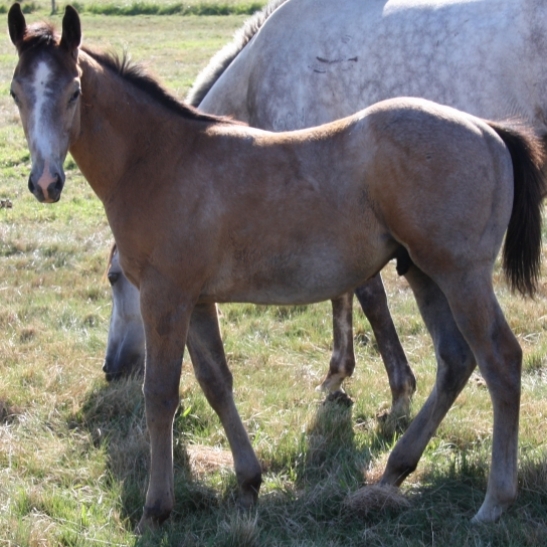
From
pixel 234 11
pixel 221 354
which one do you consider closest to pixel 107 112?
pixel 221 354

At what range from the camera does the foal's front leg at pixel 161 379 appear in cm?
329

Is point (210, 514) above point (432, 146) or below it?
below

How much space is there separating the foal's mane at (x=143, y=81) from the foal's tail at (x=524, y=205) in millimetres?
1283

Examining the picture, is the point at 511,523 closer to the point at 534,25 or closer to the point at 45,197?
the point at 45,197

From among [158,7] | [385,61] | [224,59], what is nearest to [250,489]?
[385,61]

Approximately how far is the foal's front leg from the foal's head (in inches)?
23.7

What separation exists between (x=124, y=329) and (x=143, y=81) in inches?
71.4

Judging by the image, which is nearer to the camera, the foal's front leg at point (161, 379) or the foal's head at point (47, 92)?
the foal's head at point (47, 92)

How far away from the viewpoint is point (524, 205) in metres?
3.36

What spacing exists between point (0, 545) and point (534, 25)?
3824 millimetres

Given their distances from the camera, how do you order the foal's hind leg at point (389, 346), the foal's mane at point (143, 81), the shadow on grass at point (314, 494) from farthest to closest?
1. the foal's hind leg at point (389, 346)
2. the foal's mane at point (143, 81)
3. the shadow on grass at point (314, 494)

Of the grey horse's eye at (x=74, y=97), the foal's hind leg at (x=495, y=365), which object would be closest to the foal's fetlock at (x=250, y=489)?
the foal's hind leg at (x=495, y=365)

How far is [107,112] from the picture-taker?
3463 millimetres

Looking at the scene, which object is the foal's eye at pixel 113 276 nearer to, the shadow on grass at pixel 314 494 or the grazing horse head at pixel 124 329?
the grazing horse head at pixel 124 329
